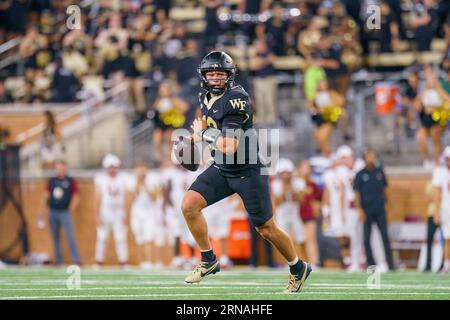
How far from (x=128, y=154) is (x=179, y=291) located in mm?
9707

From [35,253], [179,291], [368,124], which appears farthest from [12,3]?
[179,291]

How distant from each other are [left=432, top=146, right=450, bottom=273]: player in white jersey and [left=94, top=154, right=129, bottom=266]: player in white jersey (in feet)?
16.4

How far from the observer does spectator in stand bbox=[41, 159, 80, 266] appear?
18.0 m

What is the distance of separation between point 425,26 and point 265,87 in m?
2.72

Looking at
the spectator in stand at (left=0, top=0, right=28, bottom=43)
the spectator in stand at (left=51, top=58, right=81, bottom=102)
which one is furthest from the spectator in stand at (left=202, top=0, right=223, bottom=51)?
the spectator in stand at (left=0, top=0, right=28, bottom=43)

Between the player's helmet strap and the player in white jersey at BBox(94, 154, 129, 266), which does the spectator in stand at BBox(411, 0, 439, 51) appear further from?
the player's helmet strap

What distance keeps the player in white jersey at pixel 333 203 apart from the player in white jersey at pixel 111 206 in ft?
10.3

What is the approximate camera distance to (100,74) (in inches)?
820

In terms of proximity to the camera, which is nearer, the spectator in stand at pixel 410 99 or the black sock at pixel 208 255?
the black sock at pixel 208 255

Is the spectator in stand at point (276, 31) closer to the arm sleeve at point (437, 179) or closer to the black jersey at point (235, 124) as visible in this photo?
the arm sleeve at point (437, 179)

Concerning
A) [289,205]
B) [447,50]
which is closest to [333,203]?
[289,205]

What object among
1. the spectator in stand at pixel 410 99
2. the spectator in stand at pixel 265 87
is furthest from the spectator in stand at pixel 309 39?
the spectator in stand at pixel 410 99

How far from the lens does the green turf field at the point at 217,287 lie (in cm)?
937
